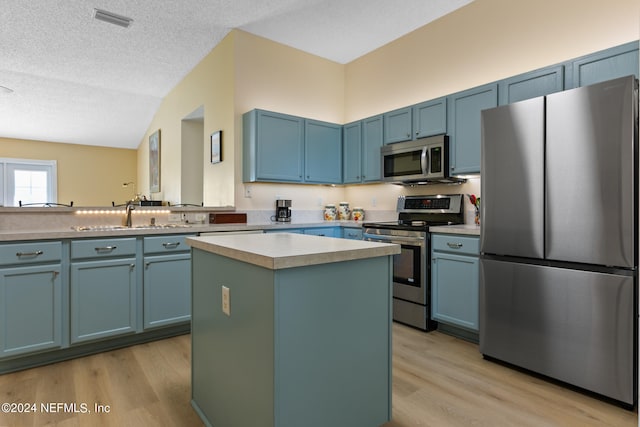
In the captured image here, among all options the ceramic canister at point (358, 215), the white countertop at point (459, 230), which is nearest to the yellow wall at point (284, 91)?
the ceramic canister at point (358, 215)

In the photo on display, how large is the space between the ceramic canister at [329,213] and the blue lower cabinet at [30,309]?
2.85 meters

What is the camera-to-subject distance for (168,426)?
1.77 metres

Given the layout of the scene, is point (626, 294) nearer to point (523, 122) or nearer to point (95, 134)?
point (523, 122)

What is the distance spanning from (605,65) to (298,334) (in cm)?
263

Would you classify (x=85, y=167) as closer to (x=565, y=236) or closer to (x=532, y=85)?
(x=532, y=85)

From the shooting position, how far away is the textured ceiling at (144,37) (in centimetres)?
343

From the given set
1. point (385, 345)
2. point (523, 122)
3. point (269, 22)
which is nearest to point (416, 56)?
point (269, 22)

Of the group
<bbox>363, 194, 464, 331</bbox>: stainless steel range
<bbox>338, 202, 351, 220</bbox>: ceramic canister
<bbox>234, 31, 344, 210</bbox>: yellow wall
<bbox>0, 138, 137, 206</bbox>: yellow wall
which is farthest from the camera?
<bbox>0, 138, 137, 206</bbox>: yellow wall

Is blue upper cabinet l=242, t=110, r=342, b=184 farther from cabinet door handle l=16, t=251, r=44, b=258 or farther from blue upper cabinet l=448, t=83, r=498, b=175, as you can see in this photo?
cabinet door handle l=16, t=251, r=44, b=258

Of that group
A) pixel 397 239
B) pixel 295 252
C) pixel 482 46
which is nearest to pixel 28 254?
pixel 295 252

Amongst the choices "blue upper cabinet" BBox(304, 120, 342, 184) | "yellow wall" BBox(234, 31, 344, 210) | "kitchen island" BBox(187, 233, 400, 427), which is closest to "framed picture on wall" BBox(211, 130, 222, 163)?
"yellow wall" BBox(234, 31, 344, 210)

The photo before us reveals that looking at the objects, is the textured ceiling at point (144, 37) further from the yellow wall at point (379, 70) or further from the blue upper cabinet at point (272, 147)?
the blue upper cabinet at point (272, 147)

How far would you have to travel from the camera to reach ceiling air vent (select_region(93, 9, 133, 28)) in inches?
134

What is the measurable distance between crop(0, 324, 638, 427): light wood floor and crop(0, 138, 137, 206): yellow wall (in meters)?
6.04
